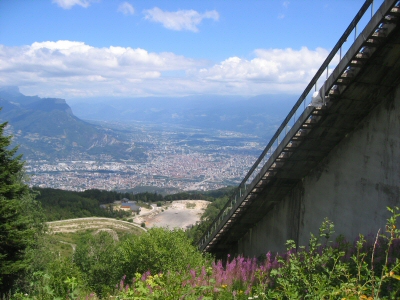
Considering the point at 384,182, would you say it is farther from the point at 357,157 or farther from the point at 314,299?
the point at 314,299

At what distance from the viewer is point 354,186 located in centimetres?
1055

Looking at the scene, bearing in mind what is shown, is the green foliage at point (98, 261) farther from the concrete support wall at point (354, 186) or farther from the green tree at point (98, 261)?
the concrete support wall at point (354, 186)

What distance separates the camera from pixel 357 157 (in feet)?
34.0

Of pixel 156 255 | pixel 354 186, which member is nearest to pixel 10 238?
pixel 156 255

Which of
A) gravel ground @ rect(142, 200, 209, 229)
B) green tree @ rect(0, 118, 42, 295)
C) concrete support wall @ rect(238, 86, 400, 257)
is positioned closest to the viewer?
concrete support wall @ rect(238, 86, 400, 257)

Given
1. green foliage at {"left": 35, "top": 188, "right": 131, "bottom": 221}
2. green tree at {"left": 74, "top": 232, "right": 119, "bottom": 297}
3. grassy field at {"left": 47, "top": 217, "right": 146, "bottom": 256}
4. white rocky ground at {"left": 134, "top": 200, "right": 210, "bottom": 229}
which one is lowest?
white rocky ground at {"left": 134, "top": 200, "right": 210, "bottom": 229}

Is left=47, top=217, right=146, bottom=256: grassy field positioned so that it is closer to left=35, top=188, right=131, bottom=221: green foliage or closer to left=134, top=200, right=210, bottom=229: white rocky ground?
left=35, top=188, right=131, bottom=221: green foliage

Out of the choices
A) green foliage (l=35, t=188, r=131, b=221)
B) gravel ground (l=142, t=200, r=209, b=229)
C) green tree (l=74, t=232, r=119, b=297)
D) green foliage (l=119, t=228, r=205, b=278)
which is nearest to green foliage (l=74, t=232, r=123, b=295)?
green tree (l=74, t=232, r=119, b=297)

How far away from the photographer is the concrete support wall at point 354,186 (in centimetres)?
927

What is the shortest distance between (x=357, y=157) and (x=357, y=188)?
90 cm

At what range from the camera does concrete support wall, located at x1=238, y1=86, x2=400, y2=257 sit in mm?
9273

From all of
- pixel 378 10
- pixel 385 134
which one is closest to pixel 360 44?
pixel 378 10

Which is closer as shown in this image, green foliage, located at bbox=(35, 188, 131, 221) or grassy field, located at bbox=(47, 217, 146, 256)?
grassy field, located at bbox=(47, 217, 146, 256)

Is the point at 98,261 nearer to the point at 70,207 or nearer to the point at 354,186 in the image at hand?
the point at 354,186
